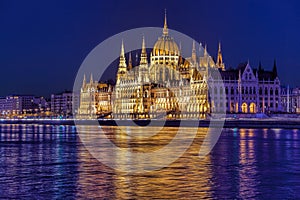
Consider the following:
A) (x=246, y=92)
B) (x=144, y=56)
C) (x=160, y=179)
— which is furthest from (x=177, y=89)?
(x=160, y=179)

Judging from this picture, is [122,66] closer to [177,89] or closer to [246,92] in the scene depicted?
[177,89]

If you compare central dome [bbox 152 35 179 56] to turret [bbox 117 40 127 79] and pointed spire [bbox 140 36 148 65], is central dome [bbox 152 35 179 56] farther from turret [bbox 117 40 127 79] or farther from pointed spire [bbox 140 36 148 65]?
turret [bbox 117 40 127 79]

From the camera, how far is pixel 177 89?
13012cm

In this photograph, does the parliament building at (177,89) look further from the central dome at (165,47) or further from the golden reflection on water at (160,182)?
the golden reflection on water at (160,182)

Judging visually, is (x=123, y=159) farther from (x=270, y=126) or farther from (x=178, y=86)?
(x=178, y=86)

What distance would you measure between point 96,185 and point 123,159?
867cm

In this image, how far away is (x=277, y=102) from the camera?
120500 mm

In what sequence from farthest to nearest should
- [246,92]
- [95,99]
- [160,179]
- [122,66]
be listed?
1. [95,99]
2. [122,66]
3. [246,92]
4. [160,179]

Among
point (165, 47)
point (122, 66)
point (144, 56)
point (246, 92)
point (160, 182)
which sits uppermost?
point (165, 47)

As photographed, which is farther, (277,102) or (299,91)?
(299,91)

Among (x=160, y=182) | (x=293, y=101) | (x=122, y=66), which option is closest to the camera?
(x=160, y=182)

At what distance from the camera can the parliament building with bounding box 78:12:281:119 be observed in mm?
114812

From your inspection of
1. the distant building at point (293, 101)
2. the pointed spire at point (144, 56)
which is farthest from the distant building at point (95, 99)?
the distant building at point (293, 101)

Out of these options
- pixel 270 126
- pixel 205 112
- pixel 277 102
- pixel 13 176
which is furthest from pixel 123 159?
pixel 277 102
